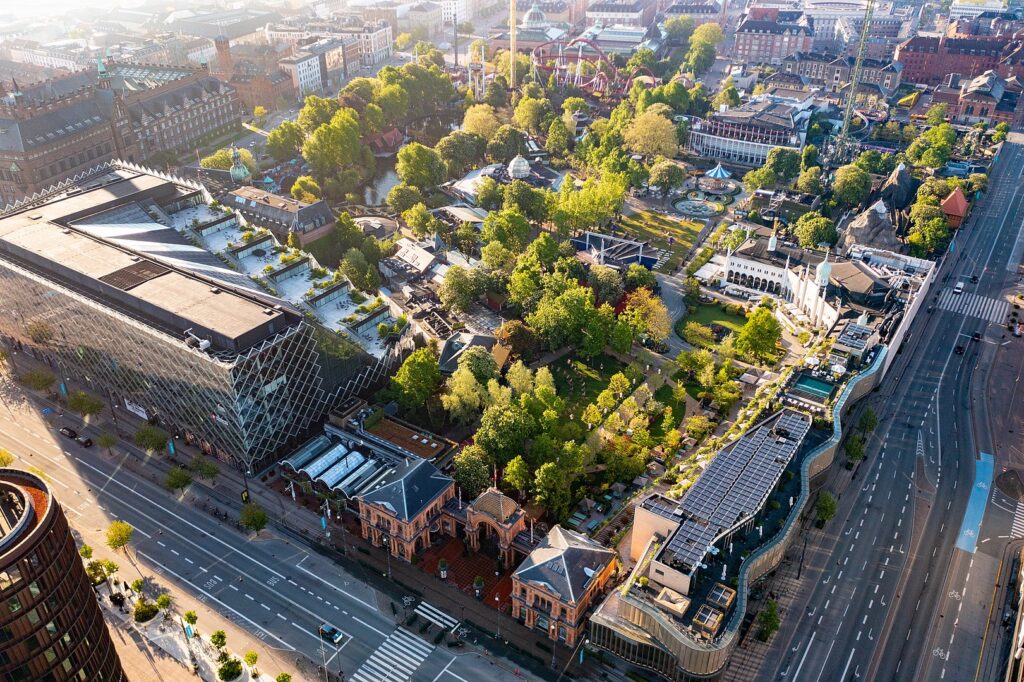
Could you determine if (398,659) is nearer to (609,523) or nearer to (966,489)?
(609,523)

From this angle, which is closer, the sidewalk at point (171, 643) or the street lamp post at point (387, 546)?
the sidewalk at point (171, 643)

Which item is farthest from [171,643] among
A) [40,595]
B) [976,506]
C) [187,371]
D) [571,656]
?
[976,506]

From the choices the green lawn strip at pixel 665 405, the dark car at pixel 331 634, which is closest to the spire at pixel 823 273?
the green lawn strip at pixel 665 405

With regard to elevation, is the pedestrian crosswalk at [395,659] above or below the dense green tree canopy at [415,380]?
below

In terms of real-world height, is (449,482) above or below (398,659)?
above

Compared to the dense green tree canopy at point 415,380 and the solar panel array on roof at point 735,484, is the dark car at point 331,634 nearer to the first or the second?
the solar panel array on roof at point 735,484

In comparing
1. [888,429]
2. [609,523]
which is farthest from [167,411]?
[888,429]
